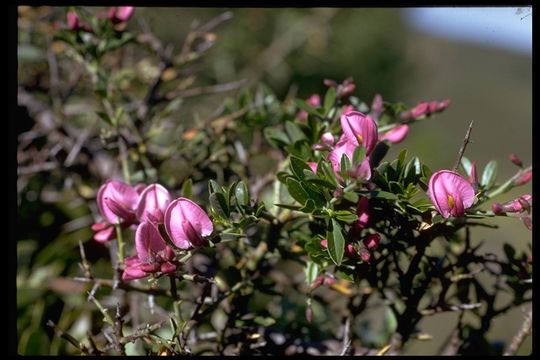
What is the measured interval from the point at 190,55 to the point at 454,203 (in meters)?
0.61

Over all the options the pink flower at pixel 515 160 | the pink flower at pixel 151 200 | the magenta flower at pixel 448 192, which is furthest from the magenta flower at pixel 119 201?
the pink flower at pixel 515 160

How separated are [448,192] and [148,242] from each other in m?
0.31

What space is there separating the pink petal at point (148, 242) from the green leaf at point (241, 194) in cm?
9

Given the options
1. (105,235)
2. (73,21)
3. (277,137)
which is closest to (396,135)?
(277,137)

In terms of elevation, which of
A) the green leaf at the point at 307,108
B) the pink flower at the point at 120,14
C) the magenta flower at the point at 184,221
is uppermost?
the pink flower at the point at 120,14

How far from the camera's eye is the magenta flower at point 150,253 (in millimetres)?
578

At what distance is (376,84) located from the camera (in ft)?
14.9

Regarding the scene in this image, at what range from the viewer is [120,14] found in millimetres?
858

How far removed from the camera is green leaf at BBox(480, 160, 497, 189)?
700mm

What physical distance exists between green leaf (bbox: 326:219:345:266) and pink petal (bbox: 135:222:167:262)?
173 millimetres

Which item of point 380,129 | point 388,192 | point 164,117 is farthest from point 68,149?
point 388,192

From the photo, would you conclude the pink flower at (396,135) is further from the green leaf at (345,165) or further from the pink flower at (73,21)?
the pink flower at (73,21)

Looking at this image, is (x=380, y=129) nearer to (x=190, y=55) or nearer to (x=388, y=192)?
(x=388, y=192)

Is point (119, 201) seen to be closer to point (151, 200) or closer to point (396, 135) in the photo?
point (151, 200)
